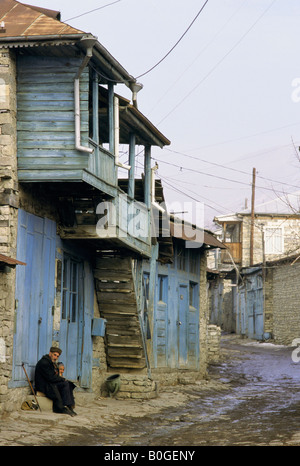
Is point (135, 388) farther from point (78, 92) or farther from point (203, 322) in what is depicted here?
point (78, 92)

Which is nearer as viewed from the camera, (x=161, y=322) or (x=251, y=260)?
(x=161, y=322)

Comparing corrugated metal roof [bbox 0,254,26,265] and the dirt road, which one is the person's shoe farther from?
corrugated metal roof [bbox 0,254,26,265]

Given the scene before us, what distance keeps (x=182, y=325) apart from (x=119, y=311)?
4.69 m

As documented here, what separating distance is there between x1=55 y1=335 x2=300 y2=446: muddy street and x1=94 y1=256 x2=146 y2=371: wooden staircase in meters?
1.77

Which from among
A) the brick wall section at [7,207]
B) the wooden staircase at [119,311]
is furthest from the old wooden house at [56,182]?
the wooden staircase at [119,311]

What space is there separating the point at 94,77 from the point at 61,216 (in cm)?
277

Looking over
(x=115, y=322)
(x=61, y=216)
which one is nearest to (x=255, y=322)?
(x=115, y=322)

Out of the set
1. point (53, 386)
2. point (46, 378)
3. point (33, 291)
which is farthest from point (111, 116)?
point (53, 386)

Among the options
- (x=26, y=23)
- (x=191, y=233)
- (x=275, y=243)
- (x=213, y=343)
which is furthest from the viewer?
(x=275, y=243)

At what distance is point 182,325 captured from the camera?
65.5ft

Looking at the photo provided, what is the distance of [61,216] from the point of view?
1353 centimetres

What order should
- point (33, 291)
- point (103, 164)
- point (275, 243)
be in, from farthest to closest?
point (275, 243) < point (103, 164) < point (33, 291)

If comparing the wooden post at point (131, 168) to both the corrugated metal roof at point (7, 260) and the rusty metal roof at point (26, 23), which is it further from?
the corrugated metal roof at point (7, 260)
